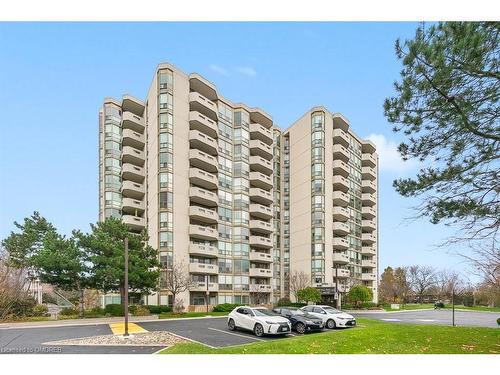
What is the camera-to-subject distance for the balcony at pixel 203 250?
43375 mm

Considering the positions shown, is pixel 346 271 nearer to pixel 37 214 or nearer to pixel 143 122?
pixel 143 122

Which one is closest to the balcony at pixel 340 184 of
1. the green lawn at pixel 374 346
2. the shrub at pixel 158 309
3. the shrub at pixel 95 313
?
the shrub at pixel 158 309

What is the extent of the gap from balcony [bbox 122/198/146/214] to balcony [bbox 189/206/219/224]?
6.73m

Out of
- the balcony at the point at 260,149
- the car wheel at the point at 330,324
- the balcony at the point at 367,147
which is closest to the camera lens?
the car wheel at the point at 330,324

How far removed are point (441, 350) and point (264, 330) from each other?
7700 millimetres

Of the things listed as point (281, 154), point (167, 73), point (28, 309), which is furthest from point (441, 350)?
point (281, 154)

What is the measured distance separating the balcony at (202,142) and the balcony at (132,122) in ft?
25.5

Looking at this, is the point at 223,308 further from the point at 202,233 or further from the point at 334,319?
the point at 334,319

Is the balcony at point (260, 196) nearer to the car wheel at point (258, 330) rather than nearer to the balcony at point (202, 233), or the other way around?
the balcony at point (202, 233)

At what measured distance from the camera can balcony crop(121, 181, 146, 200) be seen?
46125 mm

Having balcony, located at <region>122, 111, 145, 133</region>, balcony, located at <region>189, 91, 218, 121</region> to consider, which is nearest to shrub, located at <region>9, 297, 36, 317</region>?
balcony, located at <region>122, 111, 145, 133</region>

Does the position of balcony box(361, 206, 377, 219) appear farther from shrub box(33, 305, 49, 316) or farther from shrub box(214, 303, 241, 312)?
shrub box(33, 305, 49, 316)

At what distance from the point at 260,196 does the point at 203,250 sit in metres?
12.2

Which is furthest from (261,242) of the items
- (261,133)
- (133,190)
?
(133,190)
